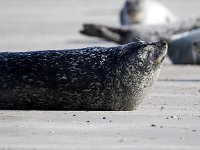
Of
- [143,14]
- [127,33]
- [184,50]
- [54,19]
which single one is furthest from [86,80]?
[54,19]

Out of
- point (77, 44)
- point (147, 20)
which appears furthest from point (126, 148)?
point (147, 20)

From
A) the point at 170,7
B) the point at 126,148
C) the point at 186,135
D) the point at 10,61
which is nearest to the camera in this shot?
the point at 126,148

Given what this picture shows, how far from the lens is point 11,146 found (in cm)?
474

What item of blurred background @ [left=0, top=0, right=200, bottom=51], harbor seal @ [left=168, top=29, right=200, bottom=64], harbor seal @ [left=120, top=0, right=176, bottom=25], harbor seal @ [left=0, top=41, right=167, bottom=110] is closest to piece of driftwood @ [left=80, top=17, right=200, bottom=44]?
harbor seal @ [left=168, top=29, right=200, bottom=64]

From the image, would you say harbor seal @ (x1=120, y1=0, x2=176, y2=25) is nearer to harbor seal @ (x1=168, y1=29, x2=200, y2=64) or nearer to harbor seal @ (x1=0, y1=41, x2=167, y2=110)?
harbor seal @ (x1=168, y1=29, x2=200, y2=64)

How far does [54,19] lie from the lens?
20.2 meters

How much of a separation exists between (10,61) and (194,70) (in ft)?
14.0

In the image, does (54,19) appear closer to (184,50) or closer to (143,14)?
(143,14)

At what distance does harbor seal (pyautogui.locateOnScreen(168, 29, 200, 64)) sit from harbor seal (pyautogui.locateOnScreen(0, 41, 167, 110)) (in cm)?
485

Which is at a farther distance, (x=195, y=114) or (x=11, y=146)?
(x=195, y=114)

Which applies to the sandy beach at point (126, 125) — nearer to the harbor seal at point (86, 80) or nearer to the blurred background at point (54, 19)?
the harbor seal at point (86, 80)

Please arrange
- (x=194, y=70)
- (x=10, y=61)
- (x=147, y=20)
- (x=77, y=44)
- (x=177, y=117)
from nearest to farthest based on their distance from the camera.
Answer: (x=177, y=117)
(x=10, y=61)
(x=194, y=70)
(x=77, y=44)
(x=147, y=20)

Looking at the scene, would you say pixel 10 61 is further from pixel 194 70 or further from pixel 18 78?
pixel 194 70

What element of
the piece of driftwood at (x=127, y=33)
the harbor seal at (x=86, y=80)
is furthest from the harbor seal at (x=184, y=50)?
the harbor seal at (x=86, y=80)
